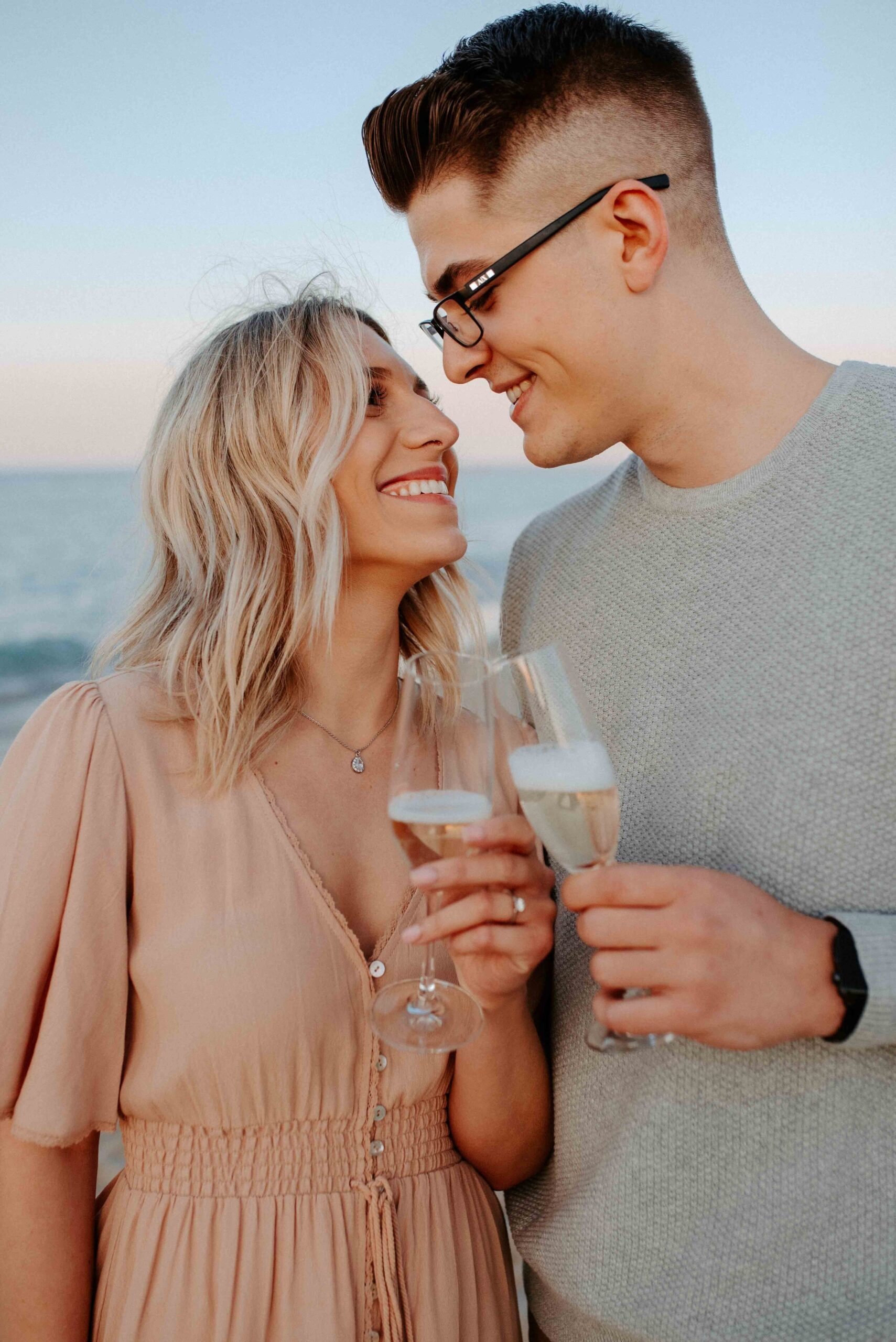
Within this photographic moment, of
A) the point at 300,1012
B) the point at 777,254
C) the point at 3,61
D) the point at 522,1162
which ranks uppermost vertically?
the point at 3,61

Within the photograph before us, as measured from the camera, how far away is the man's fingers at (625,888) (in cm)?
158

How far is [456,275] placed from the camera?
266cm

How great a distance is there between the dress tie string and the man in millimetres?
323

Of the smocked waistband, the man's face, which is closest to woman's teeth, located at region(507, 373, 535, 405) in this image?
the man's face

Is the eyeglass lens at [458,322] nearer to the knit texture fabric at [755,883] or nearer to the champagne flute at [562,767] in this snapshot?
the knit texture fabric at [755,883]

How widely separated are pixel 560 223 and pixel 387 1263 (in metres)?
2.41

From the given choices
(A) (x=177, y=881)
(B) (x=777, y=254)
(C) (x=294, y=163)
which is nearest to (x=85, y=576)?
(C) (x=294, y=163)

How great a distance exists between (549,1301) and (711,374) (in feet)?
7.24

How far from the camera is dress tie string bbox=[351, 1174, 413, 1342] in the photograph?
7.09 ft

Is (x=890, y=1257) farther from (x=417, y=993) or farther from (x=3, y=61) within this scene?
(x=3, y=61)

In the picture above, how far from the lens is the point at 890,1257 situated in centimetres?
189

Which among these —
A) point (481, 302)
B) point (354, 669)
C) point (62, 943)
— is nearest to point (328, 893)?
point (62, 943)

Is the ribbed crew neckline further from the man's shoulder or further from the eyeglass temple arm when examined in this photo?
the eyeglass temple arm

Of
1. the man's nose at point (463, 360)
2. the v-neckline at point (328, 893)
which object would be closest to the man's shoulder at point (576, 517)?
the man's nose at point (463, 360)
